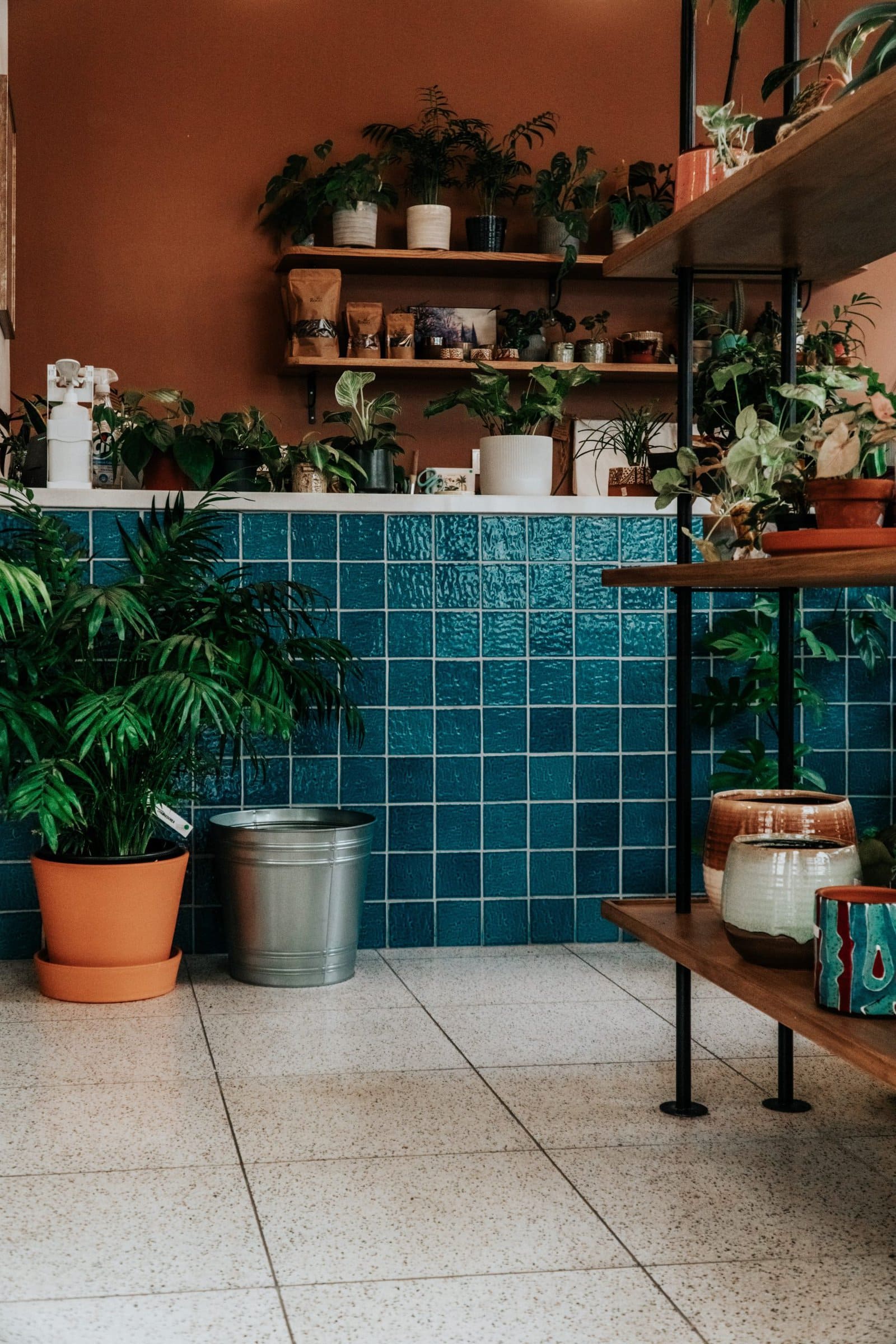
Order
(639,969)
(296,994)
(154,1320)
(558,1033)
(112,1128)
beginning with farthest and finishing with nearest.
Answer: (639,969) → (296,994) → (558,1033) → (112,1128) → (154,1320)

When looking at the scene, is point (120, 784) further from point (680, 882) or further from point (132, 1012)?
point (680, 882)

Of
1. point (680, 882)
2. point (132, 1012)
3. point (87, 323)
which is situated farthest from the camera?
point (87, 323)

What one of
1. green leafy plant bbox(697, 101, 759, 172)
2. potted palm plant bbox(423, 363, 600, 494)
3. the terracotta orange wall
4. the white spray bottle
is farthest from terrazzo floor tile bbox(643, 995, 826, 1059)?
the terracotta orange wall

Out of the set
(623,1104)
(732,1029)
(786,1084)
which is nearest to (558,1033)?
(732,1029)

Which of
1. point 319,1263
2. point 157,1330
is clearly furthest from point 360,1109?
point 157,1330

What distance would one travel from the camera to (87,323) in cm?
569

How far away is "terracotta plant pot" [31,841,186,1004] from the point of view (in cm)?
302

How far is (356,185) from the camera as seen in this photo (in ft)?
18.0

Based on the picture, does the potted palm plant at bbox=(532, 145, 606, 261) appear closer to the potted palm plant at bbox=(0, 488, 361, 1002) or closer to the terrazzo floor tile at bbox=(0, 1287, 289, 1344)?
the potted palm plant at bbox=(0, 488, 361, 1002)

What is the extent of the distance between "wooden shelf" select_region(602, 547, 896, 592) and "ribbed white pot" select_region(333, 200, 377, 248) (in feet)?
12.0

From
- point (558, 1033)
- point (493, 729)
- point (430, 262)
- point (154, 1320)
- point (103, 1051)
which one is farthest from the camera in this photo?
point (430, 262)

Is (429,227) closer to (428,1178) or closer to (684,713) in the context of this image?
(684,713)

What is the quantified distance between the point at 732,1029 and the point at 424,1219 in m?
1.12

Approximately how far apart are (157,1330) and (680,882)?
1037 mm
